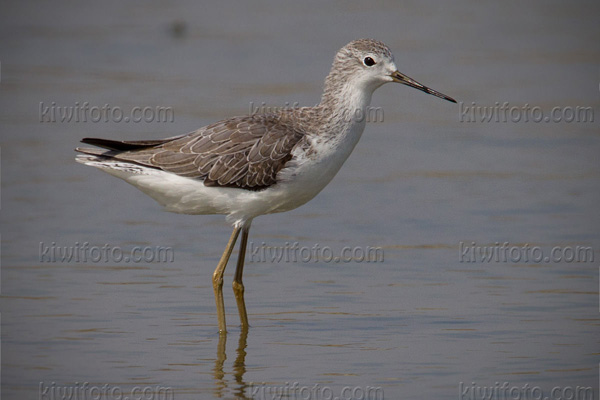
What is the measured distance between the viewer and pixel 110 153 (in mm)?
10430

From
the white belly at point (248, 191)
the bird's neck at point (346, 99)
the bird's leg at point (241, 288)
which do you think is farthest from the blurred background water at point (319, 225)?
the bird's neck at point (346, 99)

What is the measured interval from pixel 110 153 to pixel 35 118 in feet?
28.5

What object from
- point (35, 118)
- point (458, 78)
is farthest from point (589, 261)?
point (35, 118)

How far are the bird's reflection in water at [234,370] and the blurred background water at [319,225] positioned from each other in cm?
→ 3

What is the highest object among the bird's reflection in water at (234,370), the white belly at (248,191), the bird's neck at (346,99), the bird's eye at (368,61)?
the bird's eye at (368,61)

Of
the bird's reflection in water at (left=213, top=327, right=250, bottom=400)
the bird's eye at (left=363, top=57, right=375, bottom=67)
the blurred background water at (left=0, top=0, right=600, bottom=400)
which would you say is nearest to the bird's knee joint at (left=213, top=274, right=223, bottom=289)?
the blurred background water at (left=0, top=0, right=600, bottom=400)

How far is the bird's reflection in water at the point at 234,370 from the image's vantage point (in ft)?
28.4

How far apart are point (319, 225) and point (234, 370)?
478 cm

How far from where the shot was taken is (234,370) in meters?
9.18

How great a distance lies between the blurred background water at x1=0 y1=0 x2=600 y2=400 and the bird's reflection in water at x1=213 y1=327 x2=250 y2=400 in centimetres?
3

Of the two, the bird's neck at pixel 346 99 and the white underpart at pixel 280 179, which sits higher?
the bird's neck at pixel 346 99

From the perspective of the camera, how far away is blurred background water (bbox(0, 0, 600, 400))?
30.5 ft

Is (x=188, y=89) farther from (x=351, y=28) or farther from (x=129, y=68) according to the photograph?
(x=351, y=28)

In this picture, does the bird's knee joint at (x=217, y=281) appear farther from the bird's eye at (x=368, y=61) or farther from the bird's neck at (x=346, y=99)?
the bird's eye at (x=368, y=61)
